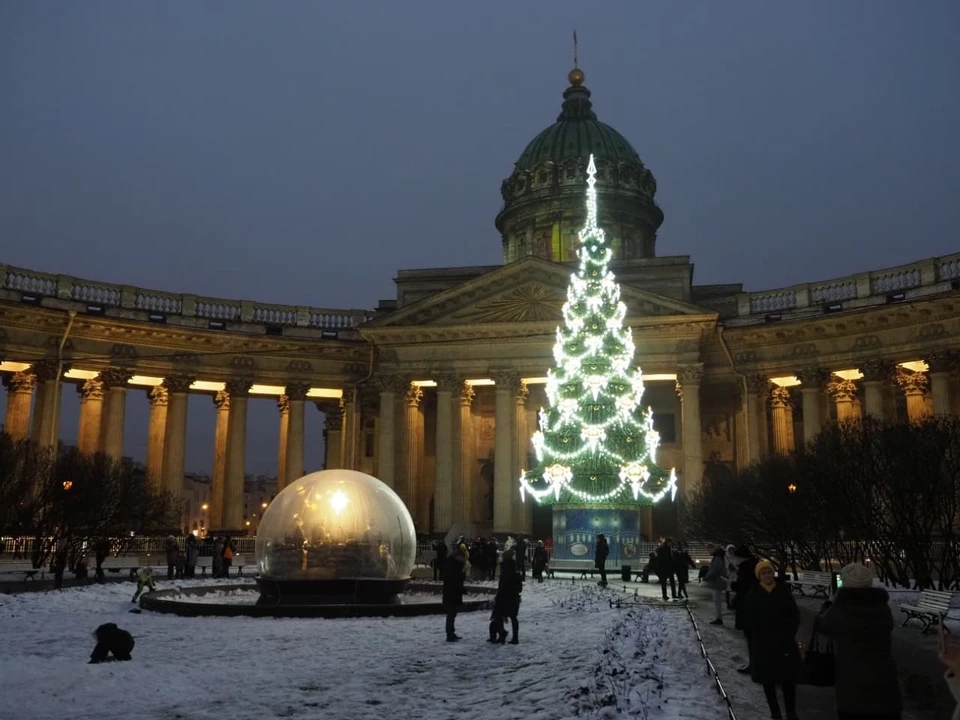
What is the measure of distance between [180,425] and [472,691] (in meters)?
44.5

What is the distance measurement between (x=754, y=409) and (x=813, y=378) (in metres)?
3.55

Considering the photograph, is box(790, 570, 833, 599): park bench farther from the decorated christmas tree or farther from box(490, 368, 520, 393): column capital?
box(490, 368, 520, 393): column capital

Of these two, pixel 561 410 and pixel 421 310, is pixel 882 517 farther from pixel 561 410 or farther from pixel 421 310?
pixel 421 310

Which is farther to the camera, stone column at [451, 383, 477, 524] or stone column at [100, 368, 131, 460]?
stone column at [451, 383, 477, 524]

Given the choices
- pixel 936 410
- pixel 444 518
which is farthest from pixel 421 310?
pixel 936 410

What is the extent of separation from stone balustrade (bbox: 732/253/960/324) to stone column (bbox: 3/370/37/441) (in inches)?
1496

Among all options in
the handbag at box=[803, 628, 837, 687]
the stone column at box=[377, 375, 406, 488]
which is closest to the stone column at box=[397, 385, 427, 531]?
the stone column at box=[377, 375, 406, 488]

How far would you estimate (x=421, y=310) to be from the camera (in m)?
55.2

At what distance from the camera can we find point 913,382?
50.1 meters

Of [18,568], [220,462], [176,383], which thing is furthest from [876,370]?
[18,568]

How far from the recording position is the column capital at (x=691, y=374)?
51.7 m

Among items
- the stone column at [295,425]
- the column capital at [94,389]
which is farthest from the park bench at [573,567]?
the column capital at [94,389]

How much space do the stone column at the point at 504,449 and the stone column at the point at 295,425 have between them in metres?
11.6

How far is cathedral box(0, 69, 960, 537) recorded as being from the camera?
4978cm
